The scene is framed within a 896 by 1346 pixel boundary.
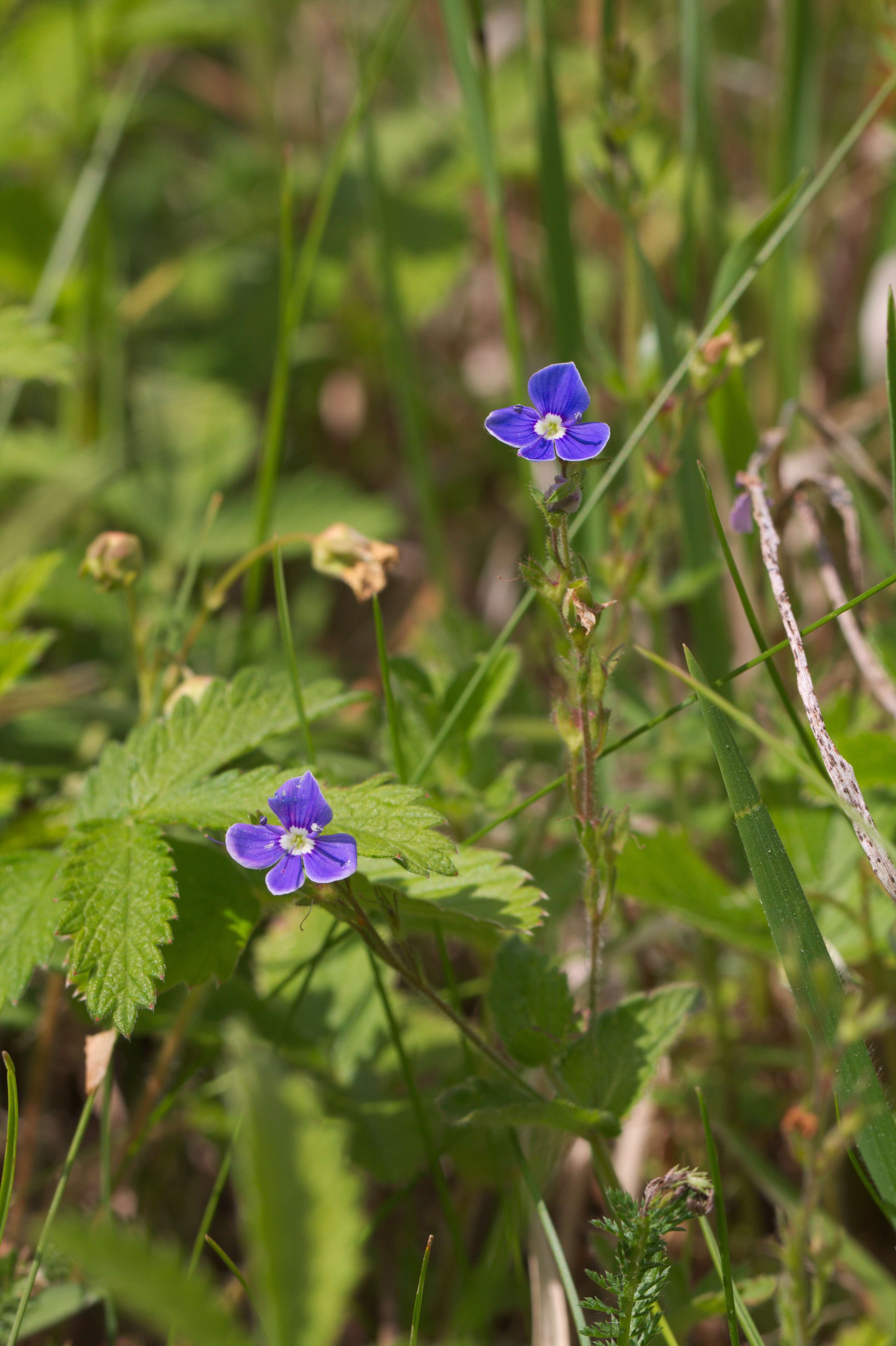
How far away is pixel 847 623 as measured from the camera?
211 cm

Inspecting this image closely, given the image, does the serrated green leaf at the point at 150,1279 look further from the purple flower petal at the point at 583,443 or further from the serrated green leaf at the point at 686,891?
the serrated green leaf at the point at 686,891

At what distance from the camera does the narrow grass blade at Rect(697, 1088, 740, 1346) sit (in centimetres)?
136

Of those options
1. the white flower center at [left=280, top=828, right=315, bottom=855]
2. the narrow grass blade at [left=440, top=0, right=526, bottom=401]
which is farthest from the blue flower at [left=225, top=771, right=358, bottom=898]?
the narrow grass blade at [left=440, top=0, right=526, bottom=401]

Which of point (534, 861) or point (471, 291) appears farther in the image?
point (471, 291)

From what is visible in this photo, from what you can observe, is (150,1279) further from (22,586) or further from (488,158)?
(488,158)

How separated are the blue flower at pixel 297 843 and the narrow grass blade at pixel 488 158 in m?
1.43

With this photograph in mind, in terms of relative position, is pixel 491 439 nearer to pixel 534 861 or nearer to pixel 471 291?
pixel 471 291

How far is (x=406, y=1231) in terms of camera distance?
6.72 ft

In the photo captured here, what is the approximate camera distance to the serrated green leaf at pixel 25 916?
1560mm

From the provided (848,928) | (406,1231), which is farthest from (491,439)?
(406,1231)

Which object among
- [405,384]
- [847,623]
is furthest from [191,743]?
[405,384]

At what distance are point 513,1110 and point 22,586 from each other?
130 cm

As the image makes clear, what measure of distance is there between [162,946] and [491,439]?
8.86 feet

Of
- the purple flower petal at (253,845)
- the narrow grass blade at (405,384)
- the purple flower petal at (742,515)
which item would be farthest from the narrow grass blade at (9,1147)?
the narrow grass blade at (405,384)
